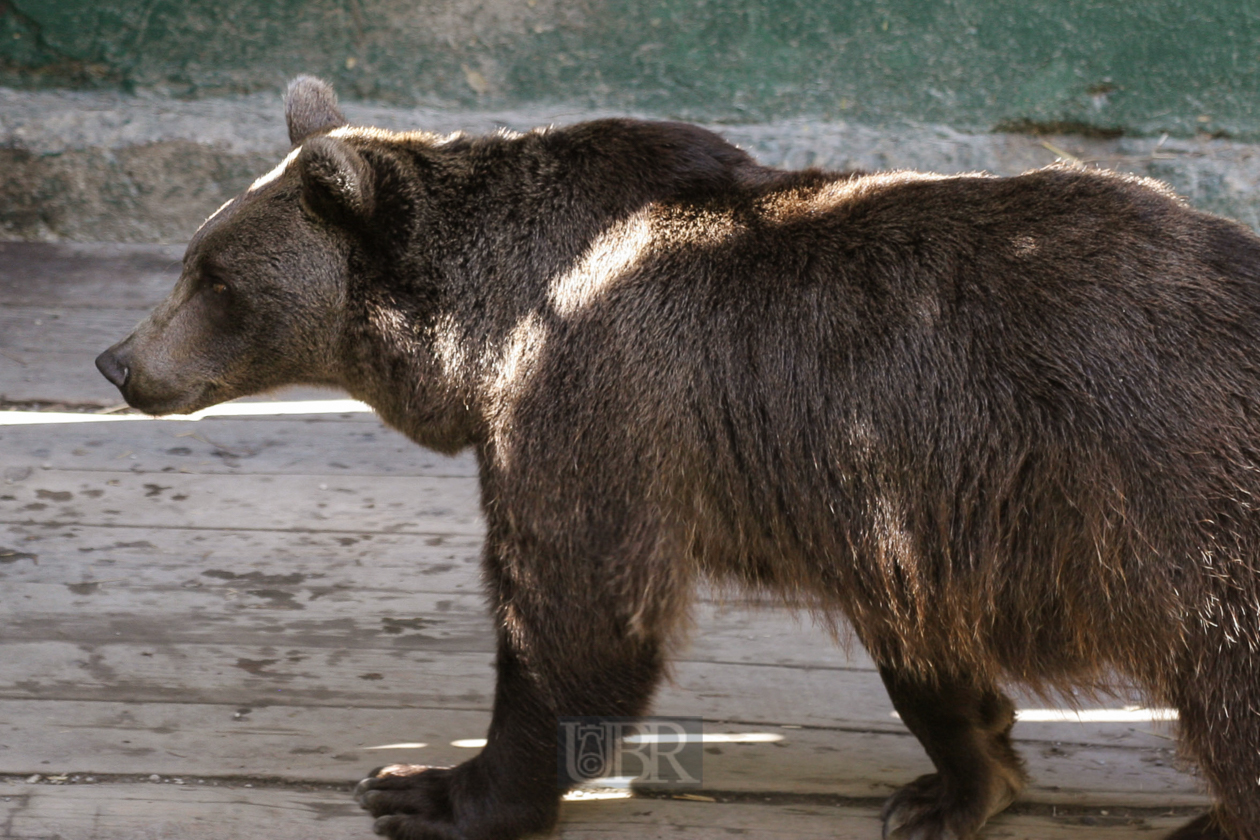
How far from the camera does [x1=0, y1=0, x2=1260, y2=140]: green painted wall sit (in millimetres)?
6344

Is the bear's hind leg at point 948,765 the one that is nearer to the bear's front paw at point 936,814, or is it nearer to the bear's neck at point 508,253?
the bear's front paw at point 936,814

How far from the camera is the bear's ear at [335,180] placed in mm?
2996

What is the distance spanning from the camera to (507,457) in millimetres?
2896

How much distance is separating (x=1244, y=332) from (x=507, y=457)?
5.05ft

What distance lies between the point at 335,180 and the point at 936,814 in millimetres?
2082

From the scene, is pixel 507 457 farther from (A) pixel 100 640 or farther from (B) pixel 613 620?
(A) pixel 100 640

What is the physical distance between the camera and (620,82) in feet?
21.7

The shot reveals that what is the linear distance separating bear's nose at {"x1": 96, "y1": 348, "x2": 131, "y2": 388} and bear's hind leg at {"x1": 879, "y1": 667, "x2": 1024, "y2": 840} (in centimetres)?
207

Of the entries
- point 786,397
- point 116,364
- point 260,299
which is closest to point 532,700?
point 786,397

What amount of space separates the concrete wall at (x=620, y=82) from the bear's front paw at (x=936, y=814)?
4.00m

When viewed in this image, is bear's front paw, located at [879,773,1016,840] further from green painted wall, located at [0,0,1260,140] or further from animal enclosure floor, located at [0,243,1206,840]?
green painted wall, located at [0,0,1260,140]

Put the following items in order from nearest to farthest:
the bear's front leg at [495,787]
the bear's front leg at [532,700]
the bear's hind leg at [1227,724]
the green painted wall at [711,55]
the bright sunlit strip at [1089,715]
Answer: the bear's hind leg at [1227,724], the bear's front leg at [532,700], the bear's front leg at [495,787], the bright sunlit strip at [1089,715], the green painted wall at [711,55]

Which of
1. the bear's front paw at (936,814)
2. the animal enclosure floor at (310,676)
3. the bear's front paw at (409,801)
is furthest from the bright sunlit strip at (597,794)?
the bear's front paw at (936,814)

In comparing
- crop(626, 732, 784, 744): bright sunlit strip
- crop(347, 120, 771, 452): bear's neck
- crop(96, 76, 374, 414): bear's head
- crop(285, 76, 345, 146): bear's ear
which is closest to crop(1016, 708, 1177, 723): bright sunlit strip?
crop(626, 732, 784, 744): bright sunlit strip
